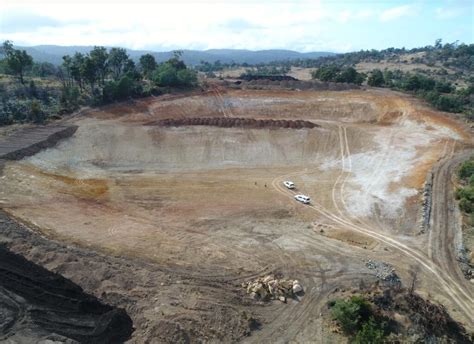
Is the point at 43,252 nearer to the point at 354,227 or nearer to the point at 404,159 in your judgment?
the point at 354,227

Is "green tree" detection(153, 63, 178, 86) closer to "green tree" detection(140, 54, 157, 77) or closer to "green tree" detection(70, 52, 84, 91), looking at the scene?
"green tree" detection(70, 52, 84, 91)

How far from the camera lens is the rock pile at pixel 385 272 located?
27828 mm

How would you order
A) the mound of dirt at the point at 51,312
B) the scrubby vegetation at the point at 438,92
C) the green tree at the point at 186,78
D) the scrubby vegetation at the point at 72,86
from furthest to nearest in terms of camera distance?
1. the green tree at the point at 186,78
2. the scrubby vegetation at the point at 438,92
3. the scrubby vegetation at the point at 72,86
4. the mound of dirt at the point at 51,312

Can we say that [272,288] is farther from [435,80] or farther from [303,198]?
[435,80]

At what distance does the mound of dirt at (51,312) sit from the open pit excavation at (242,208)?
39.2 inches

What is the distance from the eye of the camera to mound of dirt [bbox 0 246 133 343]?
2200 centimetres

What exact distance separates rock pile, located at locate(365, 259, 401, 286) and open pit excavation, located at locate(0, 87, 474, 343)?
0.10m

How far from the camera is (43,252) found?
95.9 feet

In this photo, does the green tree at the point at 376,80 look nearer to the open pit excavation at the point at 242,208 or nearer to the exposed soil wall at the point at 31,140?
the open pit excavation at the point at 242,208

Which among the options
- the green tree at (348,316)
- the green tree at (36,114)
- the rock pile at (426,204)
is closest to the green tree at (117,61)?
the green tree at (36,114)

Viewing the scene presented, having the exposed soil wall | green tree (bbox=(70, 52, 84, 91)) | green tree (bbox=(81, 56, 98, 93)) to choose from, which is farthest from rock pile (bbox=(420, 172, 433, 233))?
green tree (bbox=(70, 52, 84, 91))

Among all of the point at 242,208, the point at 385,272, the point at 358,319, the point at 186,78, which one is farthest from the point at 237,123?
the point at 358,319

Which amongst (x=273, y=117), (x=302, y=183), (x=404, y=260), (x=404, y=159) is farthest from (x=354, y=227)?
(x=273, y=117)

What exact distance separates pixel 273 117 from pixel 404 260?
37135 mm
